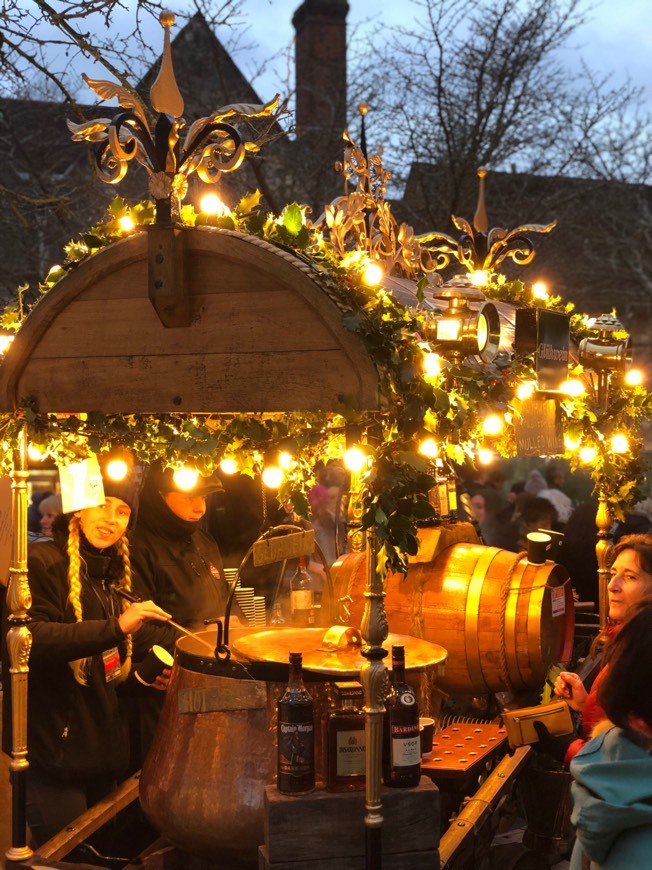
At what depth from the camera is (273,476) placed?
4.62 m

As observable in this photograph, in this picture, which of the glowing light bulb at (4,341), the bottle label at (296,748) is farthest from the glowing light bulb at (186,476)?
the bottle label at (296,748)

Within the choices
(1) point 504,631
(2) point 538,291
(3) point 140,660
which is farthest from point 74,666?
(2) point 538,291

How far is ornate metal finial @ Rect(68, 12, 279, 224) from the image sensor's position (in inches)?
144

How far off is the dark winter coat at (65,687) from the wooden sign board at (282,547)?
721mm

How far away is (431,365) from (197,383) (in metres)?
0.82

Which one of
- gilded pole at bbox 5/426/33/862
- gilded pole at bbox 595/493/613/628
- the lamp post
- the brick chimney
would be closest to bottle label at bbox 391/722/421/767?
gilded pole at bbox 5/426/33/862

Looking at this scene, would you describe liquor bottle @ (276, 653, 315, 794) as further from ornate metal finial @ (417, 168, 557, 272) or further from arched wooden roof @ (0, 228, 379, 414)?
ornate metal finial @ (417, 168, 557, 272)

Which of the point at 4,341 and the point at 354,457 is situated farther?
the point at 4,341

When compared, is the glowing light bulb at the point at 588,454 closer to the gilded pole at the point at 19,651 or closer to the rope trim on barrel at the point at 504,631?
the rope trim on barrel at the point at 504,631

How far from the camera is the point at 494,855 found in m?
5.11

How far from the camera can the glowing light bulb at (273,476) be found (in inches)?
176

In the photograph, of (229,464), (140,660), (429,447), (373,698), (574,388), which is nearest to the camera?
(373,698)

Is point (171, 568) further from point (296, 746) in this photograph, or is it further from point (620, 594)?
point (620, 594)

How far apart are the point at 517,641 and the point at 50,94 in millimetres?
13521
